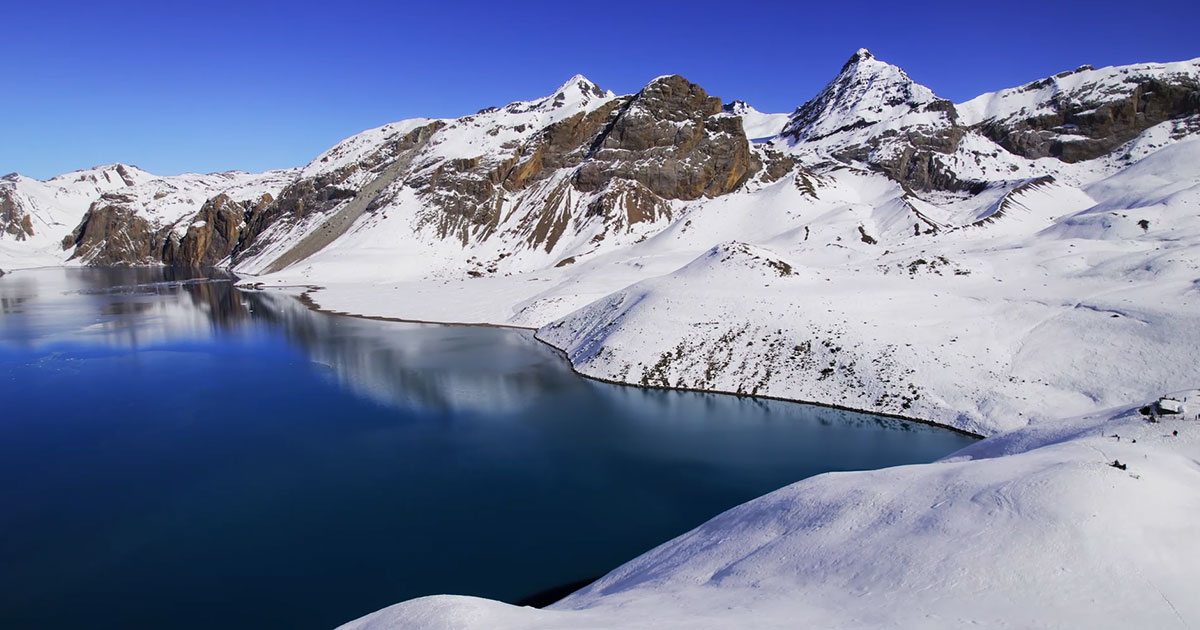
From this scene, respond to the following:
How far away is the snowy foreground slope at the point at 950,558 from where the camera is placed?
953 cm

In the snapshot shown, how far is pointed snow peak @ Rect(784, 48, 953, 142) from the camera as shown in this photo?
516ft

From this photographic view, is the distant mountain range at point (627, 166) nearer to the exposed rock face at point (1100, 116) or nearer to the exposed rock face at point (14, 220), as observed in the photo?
the exposed rock face at point (1100, 116)

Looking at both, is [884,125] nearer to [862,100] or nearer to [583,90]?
[862,100]

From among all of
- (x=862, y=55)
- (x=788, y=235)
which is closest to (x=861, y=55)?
(x=862, y=55)

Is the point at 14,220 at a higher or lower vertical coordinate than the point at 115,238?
higher

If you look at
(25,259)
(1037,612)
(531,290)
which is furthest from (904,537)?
(25,259)

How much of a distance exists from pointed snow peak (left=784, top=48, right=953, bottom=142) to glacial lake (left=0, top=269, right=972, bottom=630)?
141 metres

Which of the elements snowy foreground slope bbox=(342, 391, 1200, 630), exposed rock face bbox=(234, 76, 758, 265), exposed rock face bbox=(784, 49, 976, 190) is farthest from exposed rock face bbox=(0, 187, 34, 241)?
snowy foreground slope bbox=(342, 391, 1200, 630)

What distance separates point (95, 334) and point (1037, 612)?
6931 cm

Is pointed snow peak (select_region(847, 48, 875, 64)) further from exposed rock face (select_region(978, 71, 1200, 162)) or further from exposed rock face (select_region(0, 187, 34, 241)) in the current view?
exposed rock face (select_region(0, 187, 34, 241))

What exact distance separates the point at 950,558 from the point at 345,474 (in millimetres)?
20625

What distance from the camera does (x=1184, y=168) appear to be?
268 feet

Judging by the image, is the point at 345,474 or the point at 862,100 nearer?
the point at 345,474

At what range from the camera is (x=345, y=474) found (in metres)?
23.8
